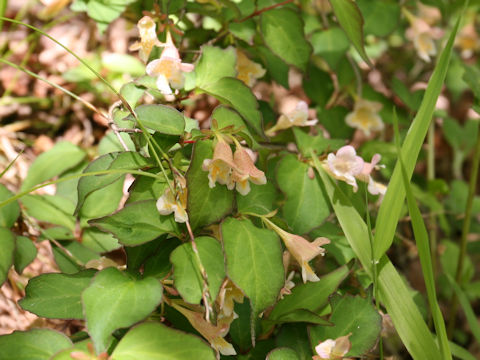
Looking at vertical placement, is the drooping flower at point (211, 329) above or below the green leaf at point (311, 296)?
above

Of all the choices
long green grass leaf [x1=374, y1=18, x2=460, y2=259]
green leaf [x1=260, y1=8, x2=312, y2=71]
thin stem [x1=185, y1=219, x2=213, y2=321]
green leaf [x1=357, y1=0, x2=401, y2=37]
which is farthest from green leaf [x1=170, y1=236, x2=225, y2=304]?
green leaf [x1=357, y1=0, x2=401, y2=37]

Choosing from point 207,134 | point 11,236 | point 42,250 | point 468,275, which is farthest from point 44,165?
point 468,275

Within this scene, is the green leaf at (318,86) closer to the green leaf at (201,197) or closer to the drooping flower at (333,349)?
the green leaf at (201,197)

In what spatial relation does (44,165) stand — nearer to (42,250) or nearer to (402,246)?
(42,250)

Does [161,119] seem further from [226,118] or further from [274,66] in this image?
[274,66]

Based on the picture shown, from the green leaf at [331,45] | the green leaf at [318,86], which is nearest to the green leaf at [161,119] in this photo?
the green leaf at [331,45]

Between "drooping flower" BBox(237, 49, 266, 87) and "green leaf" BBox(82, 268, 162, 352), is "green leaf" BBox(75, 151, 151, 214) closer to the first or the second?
"green leaf" BBox(82, 268, 162, 352)
